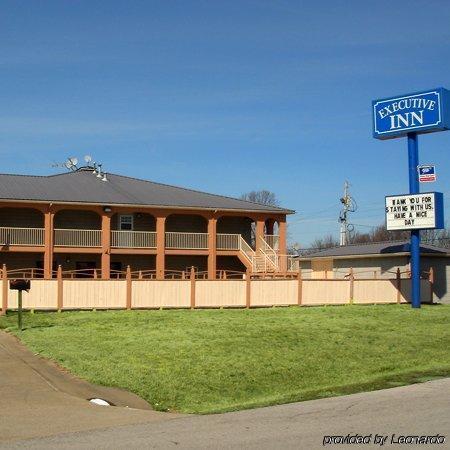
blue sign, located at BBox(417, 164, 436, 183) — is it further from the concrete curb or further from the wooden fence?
the concrete curb

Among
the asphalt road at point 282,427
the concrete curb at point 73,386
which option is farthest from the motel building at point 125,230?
the asphalt road at point 282,427

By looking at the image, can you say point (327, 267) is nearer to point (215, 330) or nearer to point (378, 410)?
point (215, 330)

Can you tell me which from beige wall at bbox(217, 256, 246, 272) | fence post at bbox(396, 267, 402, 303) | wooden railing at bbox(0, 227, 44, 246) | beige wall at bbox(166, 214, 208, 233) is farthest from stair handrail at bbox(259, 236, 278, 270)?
wooden railing at bbox(0, 227, 44, 246)

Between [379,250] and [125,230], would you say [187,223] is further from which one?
[379,250]

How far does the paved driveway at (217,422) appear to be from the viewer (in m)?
8.77

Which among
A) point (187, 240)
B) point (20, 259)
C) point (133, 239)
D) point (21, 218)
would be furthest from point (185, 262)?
point (21, 218)

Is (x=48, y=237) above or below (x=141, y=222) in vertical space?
below

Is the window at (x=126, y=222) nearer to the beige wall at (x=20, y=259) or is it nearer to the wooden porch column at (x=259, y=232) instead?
the beige wall at (x=20, y=259)

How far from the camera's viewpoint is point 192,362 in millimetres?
15422

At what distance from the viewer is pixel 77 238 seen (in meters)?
39.0

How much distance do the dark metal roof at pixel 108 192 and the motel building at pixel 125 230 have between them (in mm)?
56

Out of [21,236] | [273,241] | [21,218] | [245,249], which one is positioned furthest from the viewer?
[273,241]

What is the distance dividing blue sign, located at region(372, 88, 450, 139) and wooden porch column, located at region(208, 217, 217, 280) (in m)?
13.0

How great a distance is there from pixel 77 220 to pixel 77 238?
225cm
